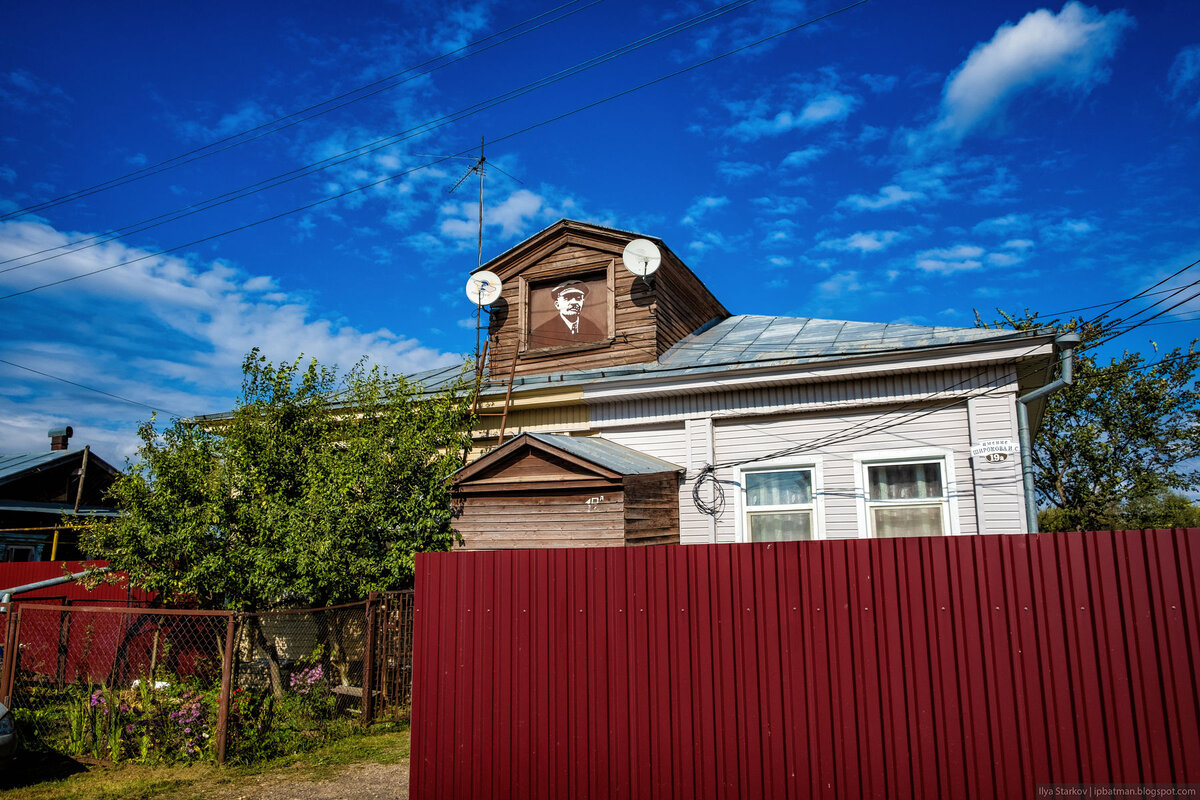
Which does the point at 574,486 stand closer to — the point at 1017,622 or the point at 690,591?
the point at 690,591

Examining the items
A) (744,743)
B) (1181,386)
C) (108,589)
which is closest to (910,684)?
(744,743)

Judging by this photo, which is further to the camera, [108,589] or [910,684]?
[108,589]

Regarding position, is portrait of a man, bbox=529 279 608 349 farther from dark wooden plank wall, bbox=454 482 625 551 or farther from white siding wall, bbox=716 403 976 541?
dark wooden plank wall, bbox=454 482 625 551

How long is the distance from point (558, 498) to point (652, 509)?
1.29 metres

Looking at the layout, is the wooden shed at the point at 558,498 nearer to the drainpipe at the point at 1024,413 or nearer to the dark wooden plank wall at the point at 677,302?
the dark wooden plank wall at the point at 677,302

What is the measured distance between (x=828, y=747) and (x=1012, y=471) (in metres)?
5.36

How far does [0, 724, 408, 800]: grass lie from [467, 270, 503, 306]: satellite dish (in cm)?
803

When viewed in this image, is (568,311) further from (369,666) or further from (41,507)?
(41,507)

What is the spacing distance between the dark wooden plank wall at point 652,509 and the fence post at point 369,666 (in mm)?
3207

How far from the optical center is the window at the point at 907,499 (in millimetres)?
8938

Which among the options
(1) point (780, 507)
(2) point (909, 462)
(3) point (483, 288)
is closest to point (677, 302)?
(3) point (483, 288)

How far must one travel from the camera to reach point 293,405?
1090 cm

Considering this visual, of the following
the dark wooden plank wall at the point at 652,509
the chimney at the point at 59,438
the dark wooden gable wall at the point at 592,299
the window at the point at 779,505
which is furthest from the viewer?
the chimney at the point at 59,438

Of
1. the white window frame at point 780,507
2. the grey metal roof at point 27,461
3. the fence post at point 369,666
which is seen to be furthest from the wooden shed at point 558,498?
the grey metal roof at point 27,461
